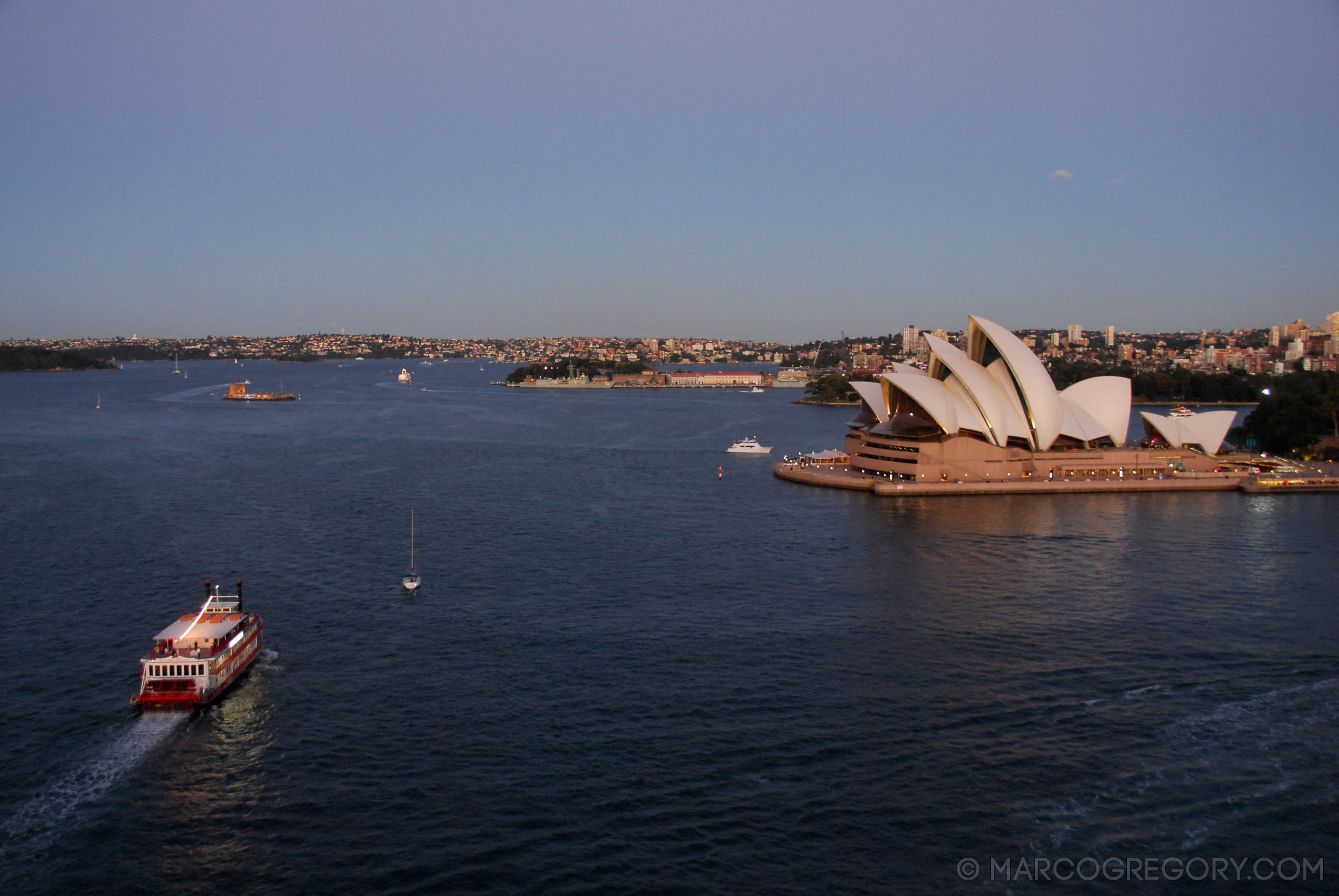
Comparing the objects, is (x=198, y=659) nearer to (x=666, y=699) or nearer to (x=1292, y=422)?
(x=666, y=699)

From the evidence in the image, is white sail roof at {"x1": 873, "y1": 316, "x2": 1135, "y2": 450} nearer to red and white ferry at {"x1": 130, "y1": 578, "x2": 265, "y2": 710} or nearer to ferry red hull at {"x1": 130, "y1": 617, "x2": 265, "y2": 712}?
red and white ferry at {"x1": 130, "y1": 578, "x2": 265, "y2": 710}

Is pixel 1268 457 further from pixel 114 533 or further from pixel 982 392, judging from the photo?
pixel 114 533

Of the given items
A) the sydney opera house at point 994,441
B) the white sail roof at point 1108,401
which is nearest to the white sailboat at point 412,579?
the sydney opera house at point 994,441

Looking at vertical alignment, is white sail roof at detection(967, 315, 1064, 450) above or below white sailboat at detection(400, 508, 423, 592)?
above

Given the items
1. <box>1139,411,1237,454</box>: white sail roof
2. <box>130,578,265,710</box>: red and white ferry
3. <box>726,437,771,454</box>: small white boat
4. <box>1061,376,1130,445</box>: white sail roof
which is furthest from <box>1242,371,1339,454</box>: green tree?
<box>130,578,265,710</box>: red and white ferry

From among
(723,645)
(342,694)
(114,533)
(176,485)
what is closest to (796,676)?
(723,645)

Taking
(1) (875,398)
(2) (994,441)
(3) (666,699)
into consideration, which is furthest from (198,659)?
(1) (875,398)
